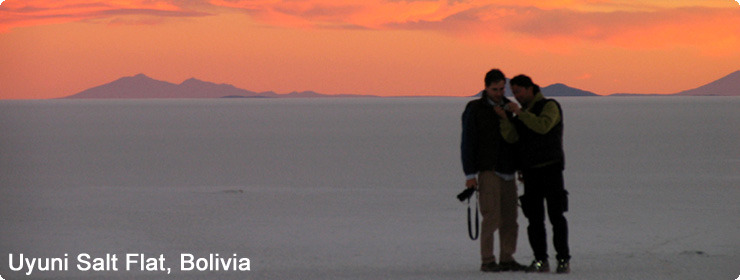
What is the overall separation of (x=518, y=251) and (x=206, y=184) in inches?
324

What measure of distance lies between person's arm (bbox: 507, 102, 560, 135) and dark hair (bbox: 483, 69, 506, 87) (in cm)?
28

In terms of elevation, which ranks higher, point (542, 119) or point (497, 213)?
point (542, 119)

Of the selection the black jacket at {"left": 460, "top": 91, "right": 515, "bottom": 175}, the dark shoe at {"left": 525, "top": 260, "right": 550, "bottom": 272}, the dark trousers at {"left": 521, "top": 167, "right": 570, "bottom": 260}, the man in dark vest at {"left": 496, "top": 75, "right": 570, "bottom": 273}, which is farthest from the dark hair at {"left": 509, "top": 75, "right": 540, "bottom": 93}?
the dark shoe at {"left": 525, "top": 260, "right": 550, "bottom": 272}

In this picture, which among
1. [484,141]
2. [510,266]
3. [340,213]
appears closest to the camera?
[484,141]

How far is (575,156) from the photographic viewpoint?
22453 millimetres

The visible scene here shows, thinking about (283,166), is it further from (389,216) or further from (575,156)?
(389,216)

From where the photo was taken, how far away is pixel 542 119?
22.1 ft

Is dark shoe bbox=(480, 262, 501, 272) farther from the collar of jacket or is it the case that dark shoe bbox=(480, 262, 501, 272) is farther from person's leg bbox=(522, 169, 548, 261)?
the collar of jacket

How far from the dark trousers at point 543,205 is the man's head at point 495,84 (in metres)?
0.54

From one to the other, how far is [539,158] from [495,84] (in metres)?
0.57

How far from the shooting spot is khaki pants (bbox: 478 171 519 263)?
7.01 meters

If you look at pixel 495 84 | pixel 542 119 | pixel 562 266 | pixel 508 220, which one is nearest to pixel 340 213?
pixel 508 220

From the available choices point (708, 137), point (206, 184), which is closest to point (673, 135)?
point (708, 137)

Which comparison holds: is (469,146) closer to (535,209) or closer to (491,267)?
(535,209)
